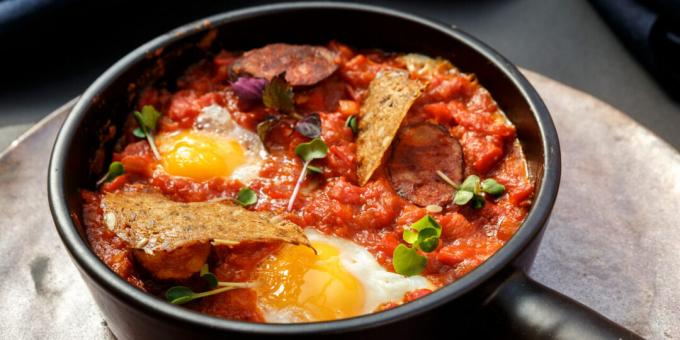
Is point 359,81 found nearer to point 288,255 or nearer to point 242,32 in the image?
point 242,32

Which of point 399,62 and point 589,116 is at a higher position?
point 399,62

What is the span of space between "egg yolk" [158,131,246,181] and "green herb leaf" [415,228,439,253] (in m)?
0.86

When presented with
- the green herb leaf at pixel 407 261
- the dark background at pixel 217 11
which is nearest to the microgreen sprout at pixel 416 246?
the green herb leaf at pixel 407 261

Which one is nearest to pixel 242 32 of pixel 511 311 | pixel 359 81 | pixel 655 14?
pixel 359 81

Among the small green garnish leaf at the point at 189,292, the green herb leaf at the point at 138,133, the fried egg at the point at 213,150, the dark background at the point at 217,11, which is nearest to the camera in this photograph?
Result: the small green garnish leaf at the point at 189,292

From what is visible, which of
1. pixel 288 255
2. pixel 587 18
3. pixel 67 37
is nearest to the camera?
pixel 288 255

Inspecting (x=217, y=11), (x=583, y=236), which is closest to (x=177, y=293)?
(x=583, y=236)

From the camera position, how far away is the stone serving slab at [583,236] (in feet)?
9.29

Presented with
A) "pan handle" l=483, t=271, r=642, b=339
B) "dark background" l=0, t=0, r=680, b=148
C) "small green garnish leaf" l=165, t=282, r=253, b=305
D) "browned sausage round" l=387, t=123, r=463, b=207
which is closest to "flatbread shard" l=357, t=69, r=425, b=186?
"browned sausage round" l=387, t=123, r=463, b=207

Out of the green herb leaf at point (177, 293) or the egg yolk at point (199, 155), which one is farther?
the egg yolk at point (199, 155)

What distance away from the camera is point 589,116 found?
371 centimetres

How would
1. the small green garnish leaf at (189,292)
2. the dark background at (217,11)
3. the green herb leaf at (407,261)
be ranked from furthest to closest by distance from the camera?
the dark background at (217,11)
the green herb leaf at (407,261)
the small green garnish leaf at (189,292)

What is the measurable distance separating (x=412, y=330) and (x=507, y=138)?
4.03 feet

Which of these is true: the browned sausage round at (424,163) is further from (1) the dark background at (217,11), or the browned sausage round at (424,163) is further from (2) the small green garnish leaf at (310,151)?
(1) the dark background at (217,11)
